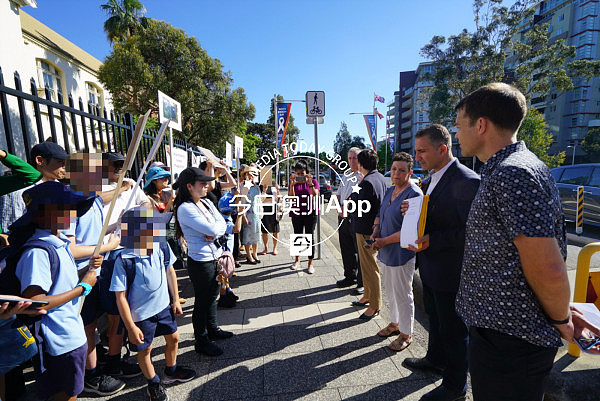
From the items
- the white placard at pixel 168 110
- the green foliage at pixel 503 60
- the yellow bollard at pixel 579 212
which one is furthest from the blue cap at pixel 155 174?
the green foliage at pixel 503 60

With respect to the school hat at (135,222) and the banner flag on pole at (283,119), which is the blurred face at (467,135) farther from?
the banner flag on pole at (283,119)

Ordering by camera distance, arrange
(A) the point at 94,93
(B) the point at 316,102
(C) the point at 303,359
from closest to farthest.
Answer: (C) the point at 303,359 → (B) the point at 316,102 → (A) the point at 94,93

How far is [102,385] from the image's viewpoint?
2574mm

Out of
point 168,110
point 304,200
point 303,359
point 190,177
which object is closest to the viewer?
point 190,177

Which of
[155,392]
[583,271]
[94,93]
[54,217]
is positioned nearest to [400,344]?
[583,271]

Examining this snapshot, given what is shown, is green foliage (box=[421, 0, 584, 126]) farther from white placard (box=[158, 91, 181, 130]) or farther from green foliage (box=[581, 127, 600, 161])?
white placard (box=[158, 91, 181, 130])

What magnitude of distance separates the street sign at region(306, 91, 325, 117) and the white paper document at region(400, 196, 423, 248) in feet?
13.3

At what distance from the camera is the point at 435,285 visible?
2.41 metres

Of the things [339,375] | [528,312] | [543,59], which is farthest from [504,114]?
[543,59]

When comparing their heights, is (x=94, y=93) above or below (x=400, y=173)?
above

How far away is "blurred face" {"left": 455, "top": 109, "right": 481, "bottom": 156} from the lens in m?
1.62

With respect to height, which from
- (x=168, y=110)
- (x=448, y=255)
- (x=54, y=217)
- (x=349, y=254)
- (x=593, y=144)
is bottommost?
(x=349, y=254)

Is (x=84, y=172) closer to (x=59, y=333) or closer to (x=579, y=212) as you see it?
(x=59, y=333)

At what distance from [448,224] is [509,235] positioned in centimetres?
106
